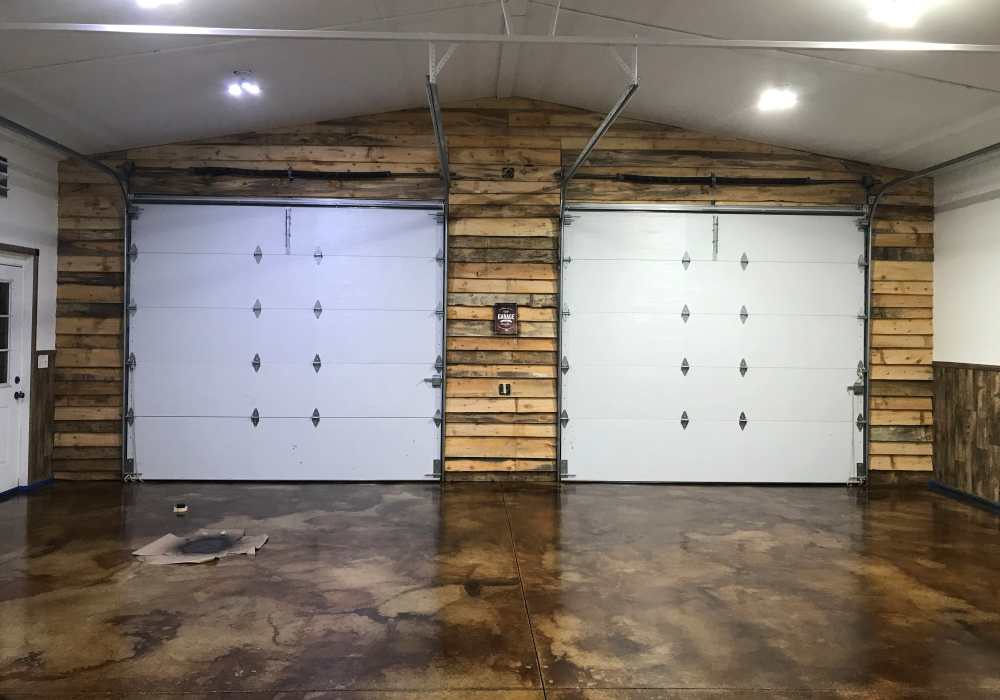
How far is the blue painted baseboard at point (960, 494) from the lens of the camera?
235 inches

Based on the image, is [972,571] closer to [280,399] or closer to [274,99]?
[280,399]

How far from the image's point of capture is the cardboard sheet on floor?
4270 millimetres

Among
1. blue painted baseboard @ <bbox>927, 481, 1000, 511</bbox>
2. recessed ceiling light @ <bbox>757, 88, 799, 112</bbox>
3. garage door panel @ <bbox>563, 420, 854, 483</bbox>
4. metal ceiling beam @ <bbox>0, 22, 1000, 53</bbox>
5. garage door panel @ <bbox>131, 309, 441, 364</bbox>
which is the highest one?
recessed ceiling light @ <bbox>757, 88, 799, 112</bbox>

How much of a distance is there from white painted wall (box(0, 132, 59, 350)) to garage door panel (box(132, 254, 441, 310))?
29.1 inches

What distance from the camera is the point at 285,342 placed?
659cm

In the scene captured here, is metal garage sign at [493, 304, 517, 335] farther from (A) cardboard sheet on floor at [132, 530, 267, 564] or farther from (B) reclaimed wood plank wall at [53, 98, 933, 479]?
(A) cardboard sheet on floor at [132, 530, 267, 564]

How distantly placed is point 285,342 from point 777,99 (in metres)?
4.77

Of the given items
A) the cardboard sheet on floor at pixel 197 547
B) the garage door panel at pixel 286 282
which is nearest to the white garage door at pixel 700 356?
the garage door panel at pixel 286 282

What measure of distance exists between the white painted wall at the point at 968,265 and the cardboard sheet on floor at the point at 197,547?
20.2 ft

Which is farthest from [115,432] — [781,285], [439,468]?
[781,285]

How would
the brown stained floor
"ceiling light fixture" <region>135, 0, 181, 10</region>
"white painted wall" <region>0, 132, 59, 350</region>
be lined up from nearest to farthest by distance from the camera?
the brown stained floor < "ceiling light fixture" <region>135, 0, 181, 10</region> < "white painted wall" <region>0, 132, 59, 350</region>

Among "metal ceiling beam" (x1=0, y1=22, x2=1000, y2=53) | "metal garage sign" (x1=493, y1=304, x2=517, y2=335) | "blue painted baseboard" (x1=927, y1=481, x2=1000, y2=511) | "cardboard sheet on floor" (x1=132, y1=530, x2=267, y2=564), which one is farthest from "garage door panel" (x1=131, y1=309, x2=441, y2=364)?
"blue painted baseboard" (x1=927, y1=481, x2=1000, y2=511)

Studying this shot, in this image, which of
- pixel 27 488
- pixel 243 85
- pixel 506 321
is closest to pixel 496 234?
pixel 506 321

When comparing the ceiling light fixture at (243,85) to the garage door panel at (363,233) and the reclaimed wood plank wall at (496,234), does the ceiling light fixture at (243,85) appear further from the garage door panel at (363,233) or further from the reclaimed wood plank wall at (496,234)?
the garage door panel at (363,233)
